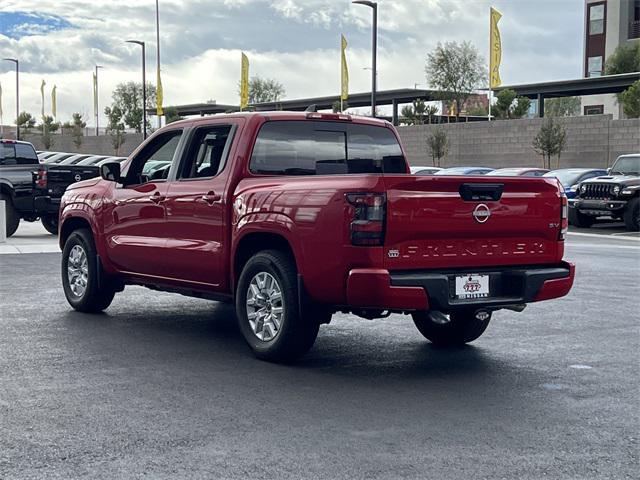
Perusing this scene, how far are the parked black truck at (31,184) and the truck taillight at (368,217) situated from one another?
14.3 metres

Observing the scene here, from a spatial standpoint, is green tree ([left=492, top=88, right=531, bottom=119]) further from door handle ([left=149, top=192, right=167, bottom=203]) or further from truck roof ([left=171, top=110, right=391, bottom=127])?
door handle ([left=149, top=192, right=167, bottom=203])

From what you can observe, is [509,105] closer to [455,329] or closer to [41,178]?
[41,178]

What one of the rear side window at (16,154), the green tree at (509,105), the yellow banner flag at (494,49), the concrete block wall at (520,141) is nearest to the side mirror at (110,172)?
the rear side window at (16,154)

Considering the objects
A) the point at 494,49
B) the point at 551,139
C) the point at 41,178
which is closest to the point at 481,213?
the point at 41,178

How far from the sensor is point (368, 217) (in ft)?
21.6

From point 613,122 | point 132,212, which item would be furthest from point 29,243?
point 613,122

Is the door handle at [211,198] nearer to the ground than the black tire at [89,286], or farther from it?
farther from it

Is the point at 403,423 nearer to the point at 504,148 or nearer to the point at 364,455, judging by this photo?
the point at 364,455

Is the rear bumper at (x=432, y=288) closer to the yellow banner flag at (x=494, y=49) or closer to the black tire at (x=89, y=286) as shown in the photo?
the black tire at (x=89, y=286)

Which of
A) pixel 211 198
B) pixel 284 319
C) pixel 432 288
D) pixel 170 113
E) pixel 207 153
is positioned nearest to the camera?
pixel 432 288

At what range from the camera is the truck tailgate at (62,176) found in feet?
65.4

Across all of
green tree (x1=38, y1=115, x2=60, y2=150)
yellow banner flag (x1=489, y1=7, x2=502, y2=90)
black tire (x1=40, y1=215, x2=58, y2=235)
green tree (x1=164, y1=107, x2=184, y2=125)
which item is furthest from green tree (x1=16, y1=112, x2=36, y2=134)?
black tire (x1=40, y1=215, x2=58, y2=235)

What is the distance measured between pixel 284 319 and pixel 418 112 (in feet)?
192

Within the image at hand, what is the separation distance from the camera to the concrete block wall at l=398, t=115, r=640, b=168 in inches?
1784
